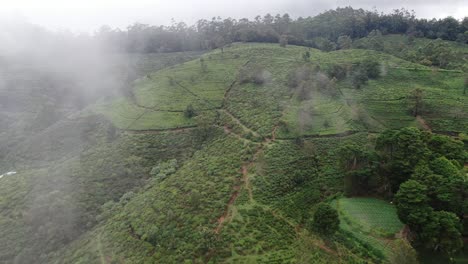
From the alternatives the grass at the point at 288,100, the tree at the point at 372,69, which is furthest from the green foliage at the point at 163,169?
the tree at the point at 372,69

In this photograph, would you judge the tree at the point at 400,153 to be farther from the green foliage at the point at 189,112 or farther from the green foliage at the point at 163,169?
the green foliage at the point at 189,112

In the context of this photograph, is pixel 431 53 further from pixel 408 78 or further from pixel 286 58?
pixel 286 58

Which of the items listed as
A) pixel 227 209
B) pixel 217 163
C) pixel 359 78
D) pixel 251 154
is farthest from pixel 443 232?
pixel 359 78

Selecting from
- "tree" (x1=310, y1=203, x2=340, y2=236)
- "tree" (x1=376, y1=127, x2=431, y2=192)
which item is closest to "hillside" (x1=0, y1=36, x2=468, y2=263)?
"tree" (x1=310, y1=203, x2=340, y2=236)

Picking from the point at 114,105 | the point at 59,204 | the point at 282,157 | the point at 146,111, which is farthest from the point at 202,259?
the point at 114,105

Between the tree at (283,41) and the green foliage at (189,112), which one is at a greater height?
the tree at (283,41)

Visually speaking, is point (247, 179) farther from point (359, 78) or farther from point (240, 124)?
point (359, 78)

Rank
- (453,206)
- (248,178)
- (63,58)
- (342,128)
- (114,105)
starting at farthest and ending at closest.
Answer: (63,58) → (114,105) → (342,128) → (248,178) → (453,206)
